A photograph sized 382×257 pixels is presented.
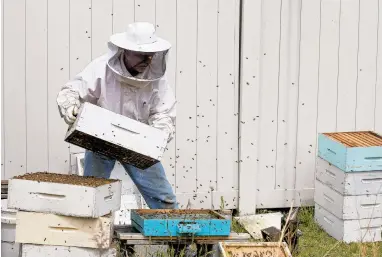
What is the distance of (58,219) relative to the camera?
5.80 meters

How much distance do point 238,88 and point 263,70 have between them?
256 millimetres

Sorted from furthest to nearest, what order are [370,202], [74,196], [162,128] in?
[370,202]
[162,128]
[74,196]

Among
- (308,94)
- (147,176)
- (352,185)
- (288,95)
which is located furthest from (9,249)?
(308,94)

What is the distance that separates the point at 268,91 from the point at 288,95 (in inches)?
6.8

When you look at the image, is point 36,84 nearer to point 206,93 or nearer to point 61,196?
point 206,93

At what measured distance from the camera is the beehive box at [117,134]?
581 centimetres

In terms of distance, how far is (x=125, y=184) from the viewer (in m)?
7.71

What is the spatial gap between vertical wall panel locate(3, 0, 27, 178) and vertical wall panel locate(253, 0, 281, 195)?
188cm

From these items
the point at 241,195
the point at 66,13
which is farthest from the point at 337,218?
the point at 66,13

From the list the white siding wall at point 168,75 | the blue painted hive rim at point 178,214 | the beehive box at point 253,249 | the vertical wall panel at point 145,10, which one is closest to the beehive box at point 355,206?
the white siding wall at point 168,75

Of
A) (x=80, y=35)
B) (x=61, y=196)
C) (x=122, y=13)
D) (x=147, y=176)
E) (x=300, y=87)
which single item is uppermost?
(x=122, y=13)

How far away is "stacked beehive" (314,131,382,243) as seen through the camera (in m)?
7.39

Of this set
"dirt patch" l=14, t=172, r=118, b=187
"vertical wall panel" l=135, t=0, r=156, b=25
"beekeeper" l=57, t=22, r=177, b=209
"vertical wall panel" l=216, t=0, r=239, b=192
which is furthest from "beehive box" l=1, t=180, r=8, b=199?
"vertical wall panel" l=216, t=0, r=239, b=192

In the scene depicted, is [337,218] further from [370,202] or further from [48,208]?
[48,208]
